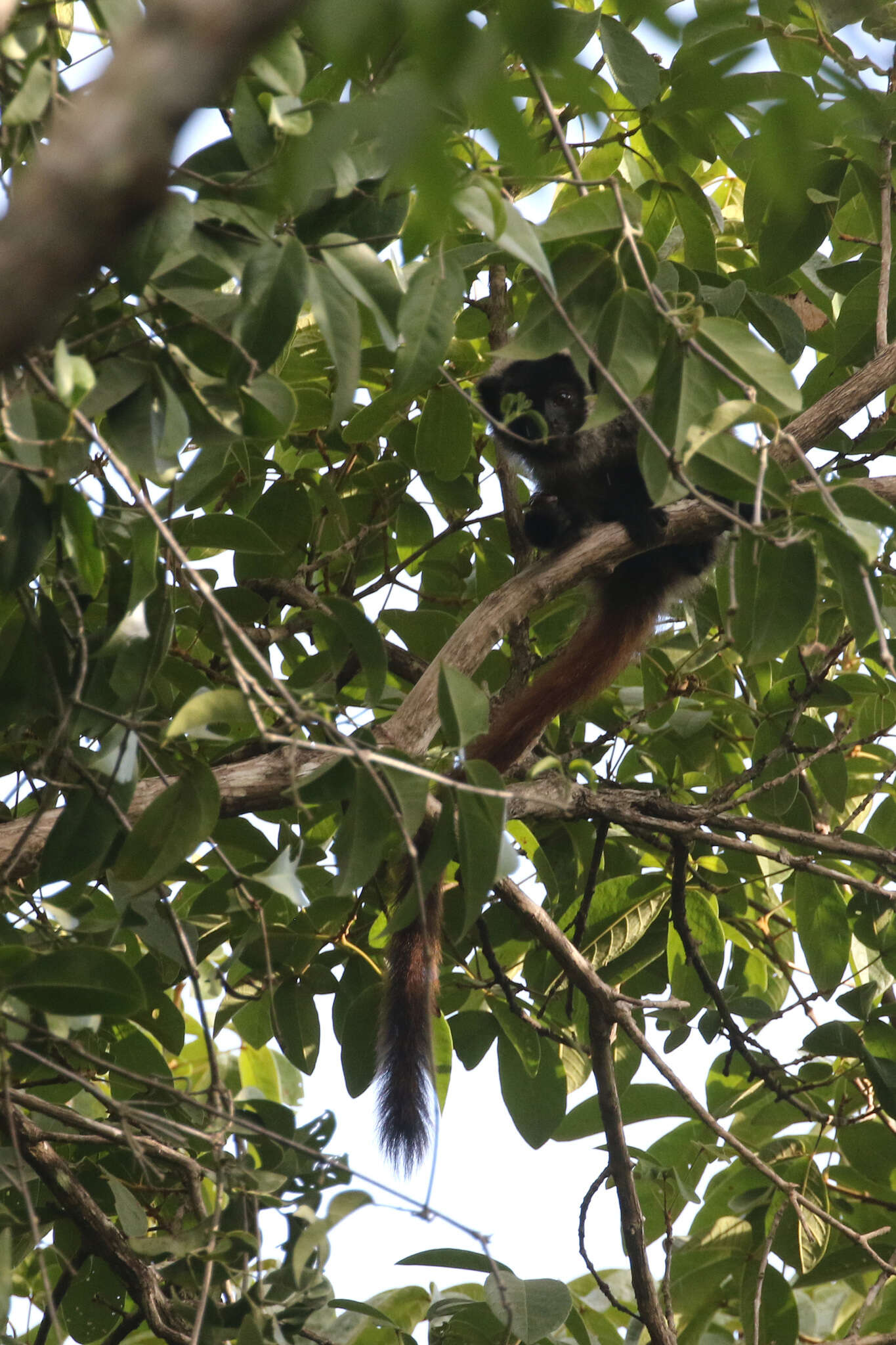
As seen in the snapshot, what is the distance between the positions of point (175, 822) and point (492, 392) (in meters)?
2.54

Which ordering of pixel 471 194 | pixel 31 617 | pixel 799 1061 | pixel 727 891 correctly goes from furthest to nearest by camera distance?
pixel 727 891
pixel 799 1061
pixel 31 617
pixel 471 194

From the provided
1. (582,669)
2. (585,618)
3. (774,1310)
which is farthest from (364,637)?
(585,618)

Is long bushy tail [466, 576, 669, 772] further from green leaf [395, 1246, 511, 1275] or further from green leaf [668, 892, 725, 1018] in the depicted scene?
green leaf [395, 1246, 511, 1275]

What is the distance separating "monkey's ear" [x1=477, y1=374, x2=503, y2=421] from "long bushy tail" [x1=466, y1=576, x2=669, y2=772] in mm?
689

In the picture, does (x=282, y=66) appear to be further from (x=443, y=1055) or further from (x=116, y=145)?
(x=443, y=1055)

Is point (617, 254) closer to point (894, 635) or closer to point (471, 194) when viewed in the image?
point (471, 194)

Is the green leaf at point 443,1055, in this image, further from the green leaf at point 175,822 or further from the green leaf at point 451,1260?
the green leaf at point 175,822

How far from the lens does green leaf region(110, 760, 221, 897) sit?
1.61 meters

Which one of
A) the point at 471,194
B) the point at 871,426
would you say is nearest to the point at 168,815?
the point at 471,194

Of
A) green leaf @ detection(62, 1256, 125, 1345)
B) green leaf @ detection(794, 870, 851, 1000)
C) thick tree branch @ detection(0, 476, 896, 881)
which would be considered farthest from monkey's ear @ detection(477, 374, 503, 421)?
green leaf @ detection(62, 1256, 125, 1345)

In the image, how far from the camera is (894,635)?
2660 millimetres

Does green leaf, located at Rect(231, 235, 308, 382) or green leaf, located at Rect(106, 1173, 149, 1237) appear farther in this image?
green leaf, located at Rect(106, 1173, 149, 1237)

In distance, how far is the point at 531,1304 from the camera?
1865 mm

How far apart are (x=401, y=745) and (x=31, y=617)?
0.76 metres
